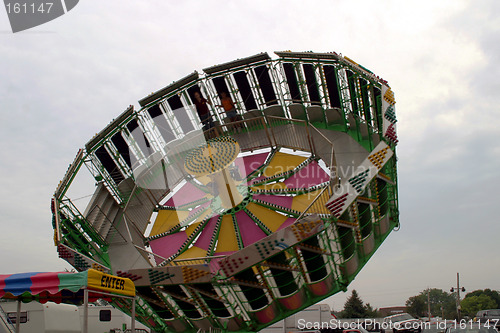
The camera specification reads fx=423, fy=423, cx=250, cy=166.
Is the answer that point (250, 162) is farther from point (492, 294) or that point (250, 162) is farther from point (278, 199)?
point (492, 294)

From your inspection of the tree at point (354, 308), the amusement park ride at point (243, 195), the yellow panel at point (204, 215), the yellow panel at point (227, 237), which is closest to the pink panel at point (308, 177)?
the amusement park ride at point (243, 195)

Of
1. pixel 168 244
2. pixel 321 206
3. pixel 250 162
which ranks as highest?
pixel 250 162

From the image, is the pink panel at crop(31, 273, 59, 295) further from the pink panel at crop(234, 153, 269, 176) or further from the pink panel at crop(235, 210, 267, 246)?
the pink panel at crop(234, 153, 269, 176)

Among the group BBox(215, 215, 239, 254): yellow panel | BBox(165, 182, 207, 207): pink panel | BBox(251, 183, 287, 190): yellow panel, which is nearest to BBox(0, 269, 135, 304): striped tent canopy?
BBox(215, 215, 239, 254): yellow panel

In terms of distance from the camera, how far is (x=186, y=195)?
22.1 metres

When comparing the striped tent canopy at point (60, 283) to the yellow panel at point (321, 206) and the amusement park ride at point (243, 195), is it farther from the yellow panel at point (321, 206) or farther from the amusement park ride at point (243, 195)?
the yellow panel at point (321, 206)

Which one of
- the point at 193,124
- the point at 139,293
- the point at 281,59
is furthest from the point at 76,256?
the point at 281,59

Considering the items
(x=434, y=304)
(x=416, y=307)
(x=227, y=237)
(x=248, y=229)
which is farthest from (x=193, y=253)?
(x=434, y=304)

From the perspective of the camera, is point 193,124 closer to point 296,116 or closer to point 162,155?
point 162,155

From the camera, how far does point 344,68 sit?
753 inches

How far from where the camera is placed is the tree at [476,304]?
10563 centimetres

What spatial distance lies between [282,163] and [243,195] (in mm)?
2545

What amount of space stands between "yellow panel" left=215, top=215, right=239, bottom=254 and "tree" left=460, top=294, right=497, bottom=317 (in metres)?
108

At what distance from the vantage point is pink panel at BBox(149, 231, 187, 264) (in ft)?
62.8
